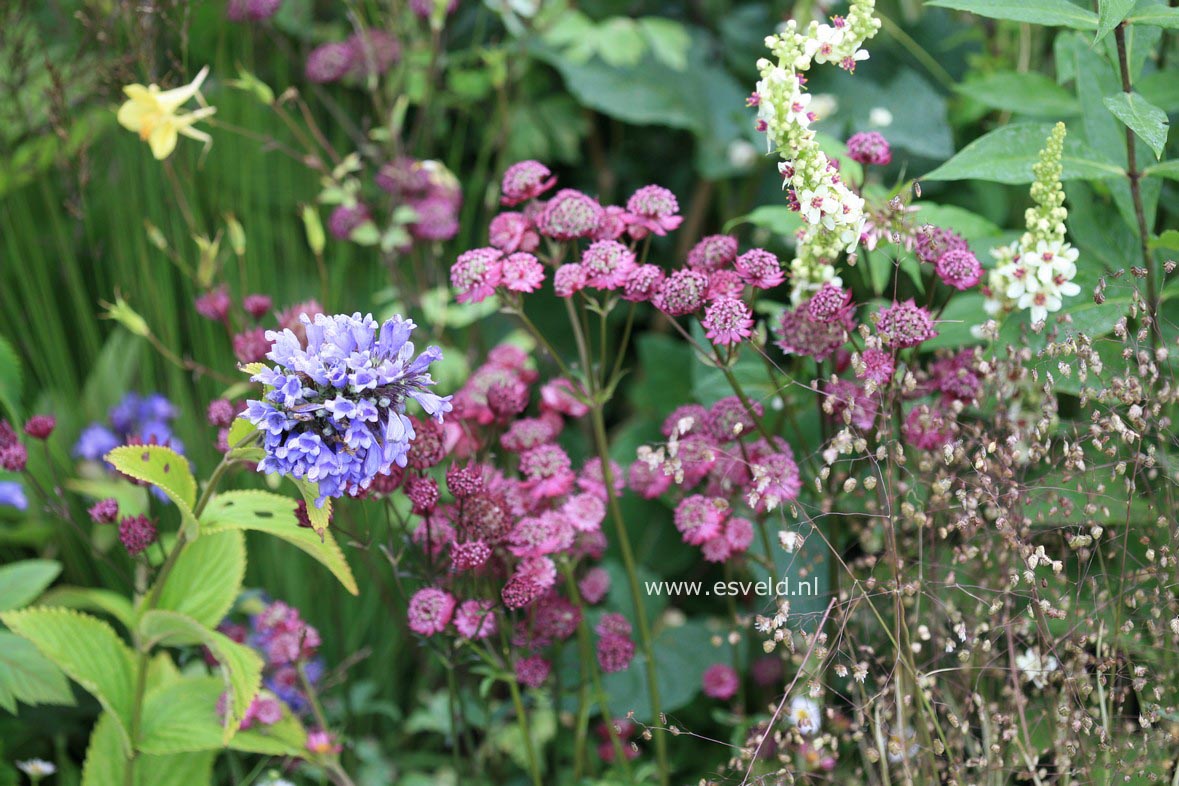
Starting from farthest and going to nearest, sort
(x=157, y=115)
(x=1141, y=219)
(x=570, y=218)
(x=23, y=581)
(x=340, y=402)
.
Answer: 1. (x=23, y=581)
2. (x=157, y=115)
3. (x=1141, y=219)
4. (x=570, y=218)
5. (x=340, y=402)

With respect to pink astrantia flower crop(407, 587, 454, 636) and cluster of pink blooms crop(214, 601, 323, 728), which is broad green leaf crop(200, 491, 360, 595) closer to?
pink astrantia flower crop(407, 587, 454, 636)

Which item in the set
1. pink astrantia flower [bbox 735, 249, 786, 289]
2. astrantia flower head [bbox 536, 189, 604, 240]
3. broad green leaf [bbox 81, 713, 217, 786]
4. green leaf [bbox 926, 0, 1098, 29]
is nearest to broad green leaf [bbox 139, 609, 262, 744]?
broad green leaf [bbox 81, 713, 217, 786]

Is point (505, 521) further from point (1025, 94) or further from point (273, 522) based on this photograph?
point (1025, 94)

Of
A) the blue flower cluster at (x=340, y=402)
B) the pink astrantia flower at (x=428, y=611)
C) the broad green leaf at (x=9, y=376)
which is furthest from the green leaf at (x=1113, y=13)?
the broad green leaf at (x=9, y=376)

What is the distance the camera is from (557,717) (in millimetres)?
1300

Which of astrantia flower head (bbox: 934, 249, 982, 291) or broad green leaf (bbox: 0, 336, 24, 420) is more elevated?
astrantia flower head (bbox: 934, 249, 982, 291)

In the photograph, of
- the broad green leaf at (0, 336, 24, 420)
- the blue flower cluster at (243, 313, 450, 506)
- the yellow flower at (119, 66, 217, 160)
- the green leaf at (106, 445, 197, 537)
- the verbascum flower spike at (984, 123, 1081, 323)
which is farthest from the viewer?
the broad green leaf at (0, 336, 24, 420)

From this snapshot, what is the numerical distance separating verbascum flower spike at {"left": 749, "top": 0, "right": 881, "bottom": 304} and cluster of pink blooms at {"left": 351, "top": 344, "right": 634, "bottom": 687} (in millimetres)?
307

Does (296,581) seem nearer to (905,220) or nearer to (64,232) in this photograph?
(64,232)

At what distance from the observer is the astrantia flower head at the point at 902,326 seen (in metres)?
0.97

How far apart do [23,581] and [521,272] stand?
0.86 metres

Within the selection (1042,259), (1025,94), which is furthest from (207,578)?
(1025,94)

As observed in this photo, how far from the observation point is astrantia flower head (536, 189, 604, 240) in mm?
1035

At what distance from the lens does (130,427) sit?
1.58 meters
